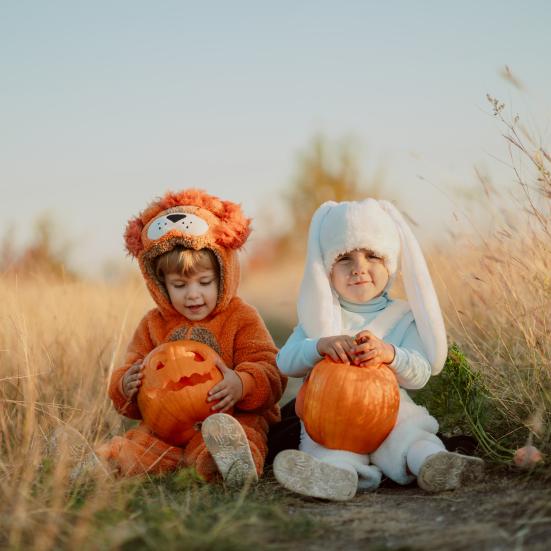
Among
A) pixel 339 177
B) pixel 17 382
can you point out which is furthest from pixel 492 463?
pixel 339 177

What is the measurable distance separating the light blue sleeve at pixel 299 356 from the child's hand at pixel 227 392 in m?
0.28

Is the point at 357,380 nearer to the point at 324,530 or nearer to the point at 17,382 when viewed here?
the point at 324,530

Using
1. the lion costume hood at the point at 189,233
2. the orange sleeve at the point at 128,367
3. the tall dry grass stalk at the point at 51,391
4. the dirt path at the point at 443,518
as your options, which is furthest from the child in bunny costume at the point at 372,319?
the tall dry grass stalk at the point at 51,391

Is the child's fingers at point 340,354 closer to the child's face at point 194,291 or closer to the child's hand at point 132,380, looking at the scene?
the child's face at point 194,291

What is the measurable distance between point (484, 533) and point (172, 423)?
1.96 metres

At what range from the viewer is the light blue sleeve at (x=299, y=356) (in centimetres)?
412

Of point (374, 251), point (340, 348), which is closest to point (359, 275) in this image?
point (374, 251)

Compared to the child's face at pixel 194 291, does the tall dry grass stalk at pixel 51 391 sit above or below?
below

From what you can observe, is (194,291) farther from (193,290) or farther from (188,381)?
(188,381)

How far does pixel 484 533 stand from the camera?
2.92 metres

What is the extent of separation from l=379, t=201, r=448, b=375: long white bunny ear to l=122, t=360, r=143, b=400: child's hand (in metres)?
1.55

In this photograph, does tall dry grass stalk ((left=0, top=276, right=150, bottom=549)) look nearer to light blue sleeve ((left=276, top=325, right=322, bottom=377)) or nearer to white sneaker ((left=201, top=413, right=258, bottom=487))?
white sneaker ((left=201, top=413, right=258, bottom=487))

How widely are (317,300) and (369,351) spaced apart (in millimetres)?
429

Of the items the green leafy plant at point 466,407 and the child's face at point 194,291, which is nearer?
the green leafy plant at point 466,407
